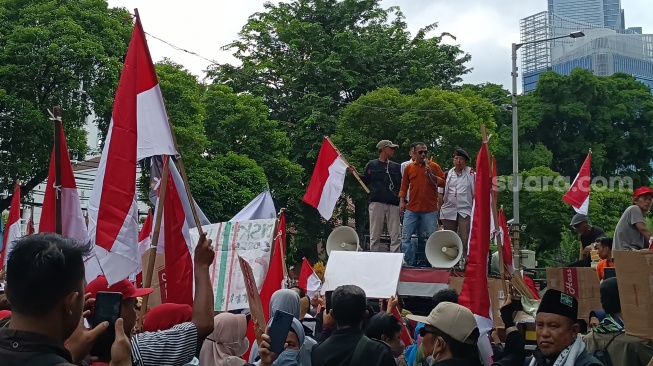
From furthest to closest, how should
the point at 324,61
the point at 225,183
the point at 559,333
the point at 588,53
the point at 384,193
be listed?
1. the point at 588,53
2. the point at 324,61
3. the point at 225,183
4. the point at 384,193
5. the point at 559,333

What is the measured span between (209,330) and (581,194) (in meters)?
11.9

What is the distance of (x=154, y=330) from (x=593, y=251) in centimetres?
731

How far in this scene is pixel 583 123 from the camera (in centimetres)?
4634

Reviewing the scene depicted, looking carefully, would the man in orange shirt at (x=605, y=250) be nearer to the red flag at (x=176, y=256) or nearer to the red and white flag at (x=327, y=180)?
the red flag at (x=176, y=256)

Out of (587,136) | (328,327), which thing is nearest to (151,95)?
(328,327)

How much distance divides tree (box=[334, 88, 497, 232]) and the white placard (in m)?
21.1

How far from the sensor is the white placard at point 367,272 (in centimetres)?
950

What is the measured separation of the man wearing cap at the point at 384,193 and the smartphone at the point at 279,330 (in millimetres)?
7991

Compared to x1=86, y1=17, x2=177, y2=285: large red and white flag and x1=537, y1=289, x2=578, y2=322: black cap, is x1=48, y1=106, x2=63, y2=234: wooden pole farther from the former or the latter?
x1=537, y1=289, x2=578, y2=322: black cap

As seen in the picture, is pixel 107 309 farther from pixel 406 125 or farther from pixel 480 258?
pixel 406 125

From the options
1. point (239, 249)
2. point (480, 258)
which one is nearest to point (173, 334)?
point (480, 258)

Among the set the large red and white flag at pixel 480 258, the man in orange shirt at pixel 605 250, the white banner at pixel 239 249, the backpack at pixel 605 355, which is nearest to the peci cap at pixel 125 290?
the backpack at pixel 605 355

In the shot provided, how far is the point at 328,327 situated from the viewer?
653 centimetres

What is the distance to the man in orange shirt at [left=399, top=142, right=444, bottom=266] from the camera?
40.7ft
